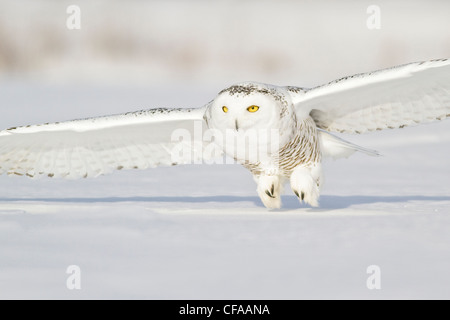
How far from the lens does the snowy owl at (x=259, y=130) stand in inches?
223

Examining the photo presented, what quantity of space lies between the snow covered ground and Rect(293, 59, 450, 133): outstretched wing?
2.00ft

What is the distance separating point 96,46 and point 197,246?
2983 cm

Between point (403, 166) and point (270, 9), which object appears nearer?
point (403, 166)

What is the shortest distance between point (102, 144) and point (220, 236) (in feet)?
4.63

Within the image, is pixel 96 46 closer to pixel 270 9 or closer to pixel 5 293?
pixel 270 9

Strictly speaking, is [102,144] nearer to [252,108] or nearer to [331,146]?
[252,108]

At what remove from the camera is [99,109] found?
16.5 m

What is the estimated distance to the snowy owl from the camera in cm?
566

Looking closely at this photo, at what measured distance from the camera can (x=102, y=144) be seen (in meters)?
6.53

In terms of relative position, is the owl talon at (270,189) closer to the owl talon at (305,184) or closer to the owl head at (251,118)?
the owl talon at (305,184)

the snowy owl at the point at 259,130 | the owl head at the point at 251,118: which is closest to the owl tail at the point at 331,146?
the snowy owl at the point at 259,130

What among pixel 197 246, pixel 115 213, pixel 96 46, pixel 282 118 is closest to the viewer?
pixel 197 246

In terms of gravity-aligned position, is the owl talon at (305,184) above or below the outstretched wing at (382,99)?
below

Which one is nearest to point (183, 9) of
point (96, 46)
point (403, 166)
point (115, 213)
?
point (96, 46)
